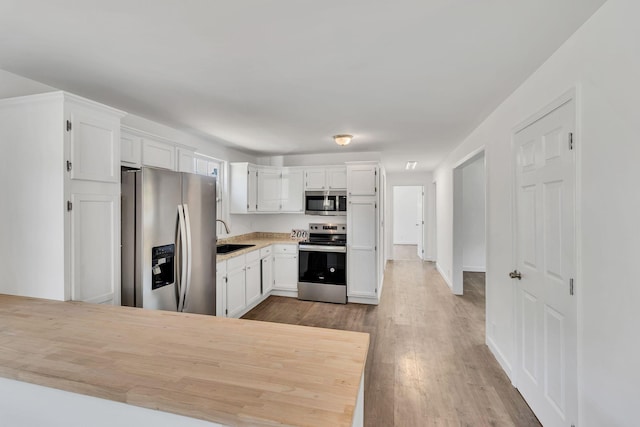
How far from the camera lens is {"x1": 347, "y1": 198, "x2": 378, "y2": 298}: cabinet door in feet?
15.1

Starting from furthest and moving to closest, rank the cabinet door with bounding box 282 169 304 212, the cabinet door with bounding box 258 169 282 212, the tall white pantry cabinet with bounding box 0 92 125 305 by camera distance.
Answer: the cabinet door with bounding box 258 169 282 212 < the cabinet door with bounding box 282 169 304 212 < the tall white pantry cabinet with bounding box 0 92 125 305

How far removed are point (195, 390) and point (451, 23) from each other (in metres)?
2.02

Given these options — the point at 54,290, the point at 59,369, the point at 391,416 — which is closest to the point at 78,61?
the point at 54,290

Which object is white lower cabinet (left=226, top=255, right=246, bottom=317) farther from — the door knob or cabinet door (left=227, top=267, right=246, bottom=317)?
the door knob

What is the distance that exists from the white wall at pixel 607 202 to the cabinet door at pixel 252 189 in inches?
159

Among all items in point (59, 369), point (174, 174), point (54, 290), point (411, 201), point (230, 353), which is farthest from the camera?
point (411, 201)

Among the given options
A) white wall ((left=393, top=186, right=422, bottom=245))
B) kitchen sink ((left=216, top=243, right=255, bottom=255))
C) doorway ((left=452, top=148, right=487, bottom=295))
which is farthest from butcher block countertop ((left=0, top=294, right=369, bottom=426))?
white wall ((left=393, top=186, right=422, bottom=245))

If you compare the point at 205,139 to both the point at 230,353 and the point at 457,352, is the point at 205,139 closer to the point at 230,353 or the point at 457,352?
the point at 230,353

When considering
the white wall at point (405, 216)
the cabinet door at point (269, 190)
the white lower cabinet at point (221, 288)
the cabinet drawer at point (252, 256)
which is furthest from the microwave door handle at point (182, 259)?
the white wall at point (405, 216)

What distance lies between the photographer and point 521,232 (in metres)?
2.32

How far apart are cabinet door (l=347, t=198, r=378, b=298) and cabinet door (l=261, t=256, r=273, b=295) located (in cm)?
129

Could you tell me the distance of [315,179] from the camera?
16.5 ft

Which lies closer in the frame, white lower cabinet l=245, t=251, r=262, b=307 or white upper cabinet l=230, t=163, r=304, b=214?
white lower cabinet l=245, t=251, r=262, b=307

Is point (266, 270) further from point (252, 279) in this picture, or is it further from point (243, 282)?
point (243, 282)
